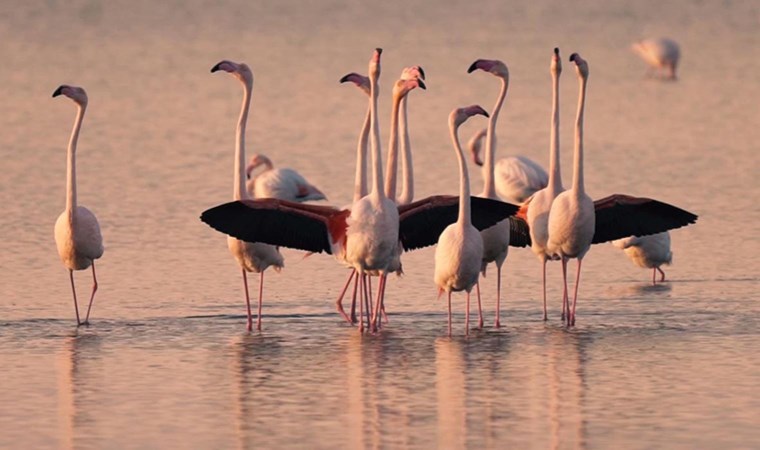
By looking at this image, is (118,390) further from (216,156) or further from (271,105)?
(271,105)

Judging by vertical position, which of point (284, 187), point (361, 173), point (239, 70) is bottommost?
point (361, 173)

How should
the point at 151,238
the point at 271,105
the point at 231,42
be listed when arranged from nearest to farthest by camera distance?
the point at 151,238 < the point at 271,105 < the point at 231,42

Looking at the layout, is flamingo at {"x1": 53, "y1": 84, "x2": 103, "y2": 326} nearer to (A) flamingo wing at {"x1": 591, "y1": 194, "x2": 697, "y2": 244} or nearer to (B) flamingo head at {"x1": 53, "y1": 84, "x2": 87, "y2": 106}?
(B) flamingo head at {"x1": 53, "y1": 84, "x2": 87, "y2": 106}

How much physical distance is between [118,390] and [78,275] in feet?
13.0

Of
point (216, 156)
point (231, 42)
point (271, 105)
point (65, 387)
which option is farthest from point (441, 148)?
point (231, 42)

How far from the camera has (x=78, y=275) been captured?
1337 cm

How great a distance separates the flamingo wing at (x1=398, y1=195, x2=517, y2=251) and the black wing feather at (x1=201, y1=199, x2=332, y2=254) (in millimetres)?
503

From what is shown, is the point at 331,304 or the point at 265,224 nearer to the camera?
the point at 265,224

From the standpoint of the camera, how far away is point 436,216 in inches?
453

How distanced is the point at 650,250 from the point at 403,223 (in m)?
2.26

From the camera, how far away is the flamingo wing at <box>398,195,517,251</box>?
11359 mm

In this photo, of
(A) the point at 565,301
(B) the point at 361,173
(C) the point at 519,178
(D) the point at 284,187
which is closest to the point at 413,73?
(B) the point at 361,173

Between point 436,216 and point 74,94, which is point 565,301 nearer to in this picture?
point 436,216

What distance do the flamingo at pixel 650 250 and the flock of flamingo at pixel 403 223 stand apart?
92 centimetres
